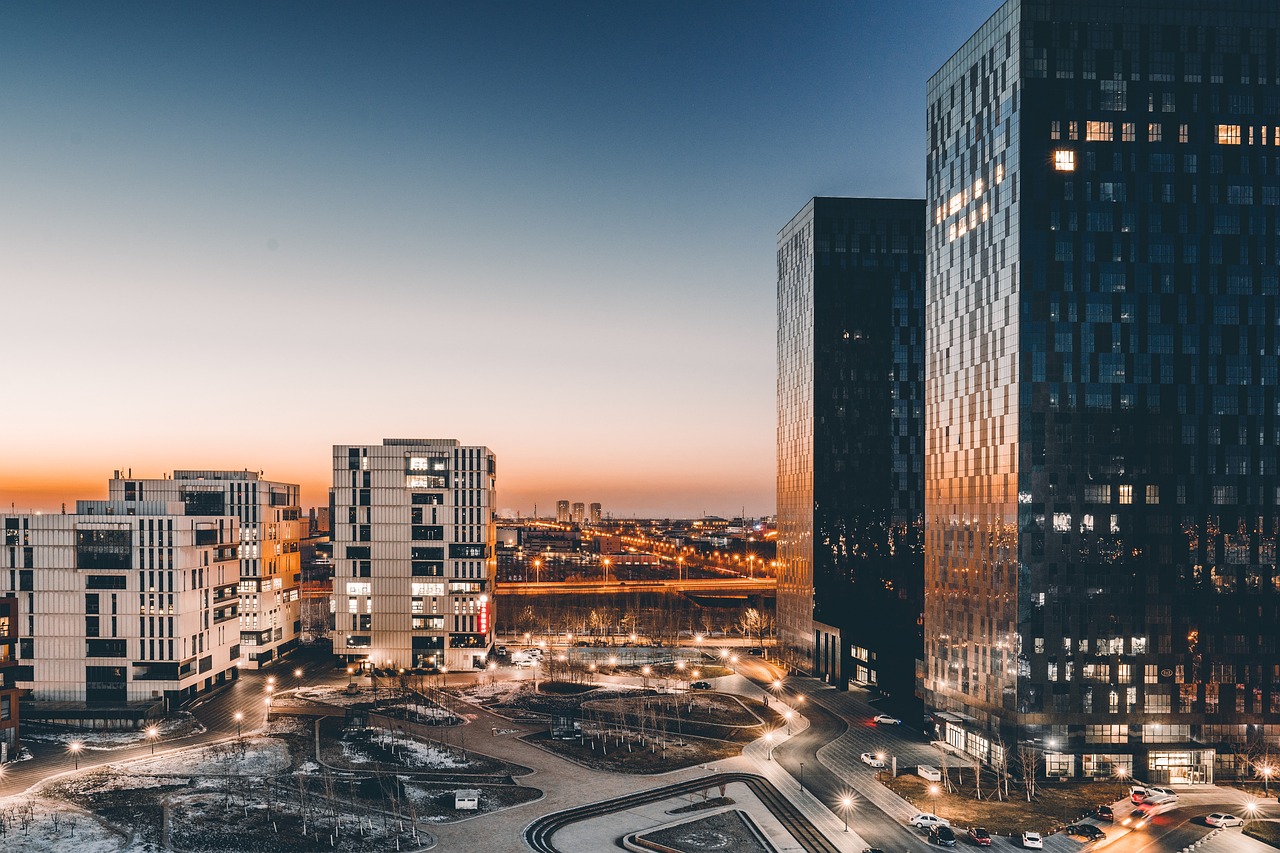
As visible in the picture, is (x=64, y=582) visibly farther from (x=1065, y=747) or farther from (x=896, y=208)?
(x=896, y=208)

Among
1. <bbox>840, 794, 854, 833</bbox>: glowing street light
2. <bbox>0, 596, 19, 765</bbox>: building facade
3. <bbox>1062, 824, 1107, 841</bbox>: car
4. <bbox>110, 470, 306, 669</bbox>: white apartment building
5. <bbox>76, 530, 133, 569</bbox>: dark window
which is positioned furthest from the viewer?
<bbox>110, 470, 306, 669</bbox>: white apartment building

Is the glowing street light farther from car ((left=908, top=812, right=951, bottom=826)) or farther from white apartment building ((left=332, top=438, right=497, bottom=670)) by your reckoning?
white apartment building ((left=332, top=438, right=497, bottom=670))

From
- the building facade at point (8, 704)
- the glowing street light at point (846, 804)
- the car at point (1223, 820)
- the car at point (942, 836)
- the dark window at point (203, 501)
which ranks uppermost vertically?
the dark window at point (203, 501)

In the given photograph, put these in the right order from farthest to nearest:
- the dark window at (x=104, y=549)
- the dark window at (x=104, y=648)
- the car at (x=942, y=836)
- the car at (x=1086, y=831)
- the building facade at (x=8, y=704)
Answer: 1. the dark window at (x=104, y=549)
2. the dark window at (x=104, y=648)
3. the building facade at (x=8, y=704)
4. the car at (x=1086, y=831)
5. the car at (x=942, y=836)

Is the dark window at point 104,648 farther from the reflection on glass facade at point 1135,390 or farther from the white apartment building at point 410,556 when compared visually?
the reflection on glass facade at point 1135,390

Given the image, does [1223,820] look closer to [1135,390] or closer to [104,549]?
[1135,390]

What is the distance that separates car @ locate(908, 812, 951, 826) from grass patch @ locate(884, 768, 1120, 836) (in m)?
1.38

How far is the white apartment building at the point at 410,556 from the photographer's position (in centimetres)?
16950

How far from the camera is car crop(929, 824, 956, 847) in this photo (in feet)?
274

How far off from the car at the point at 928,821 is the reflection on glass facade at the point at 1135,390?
20.7m

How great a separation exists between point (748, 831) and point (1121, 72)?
9296 cm

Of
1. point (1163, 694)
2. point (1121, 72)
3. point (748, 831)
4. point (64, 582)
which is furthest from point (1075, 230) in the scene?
point (64, 582)

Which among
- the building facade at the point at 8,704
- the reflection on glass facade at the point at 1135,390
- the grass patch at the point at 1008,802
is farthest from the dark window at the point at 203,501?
the reflection on glass facade at the point at 1135,390

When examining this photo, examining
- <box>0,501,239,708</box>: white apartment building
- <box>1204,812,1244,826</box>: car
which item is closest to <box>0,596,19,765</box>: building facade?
<box>0,501,239,708</box>: white apartment building
